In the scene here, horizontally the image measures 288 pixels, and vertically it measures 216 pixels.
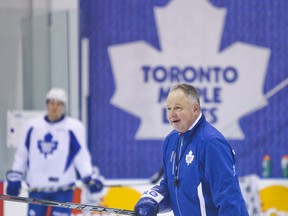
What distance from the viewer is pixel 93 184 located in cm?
822

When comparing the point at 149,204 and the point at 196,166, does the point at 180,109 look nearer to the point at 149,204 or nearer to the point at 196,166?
the point at 196,166

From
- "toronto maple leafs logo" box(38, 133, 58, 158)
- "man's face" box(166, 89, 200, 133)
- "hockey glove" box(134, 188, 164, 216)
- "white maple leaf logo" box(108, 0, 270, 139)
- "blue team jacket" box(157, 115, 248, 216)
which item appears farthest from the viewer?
"white maple leaf logo" box(108, 0, 270, 139)

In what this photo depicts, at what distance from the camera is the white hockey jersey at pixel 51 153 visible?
802cm

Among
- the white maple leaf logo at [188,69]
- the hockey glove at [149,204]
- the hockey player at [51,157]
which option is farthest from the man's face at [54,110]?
the hockey glove at [149,204]

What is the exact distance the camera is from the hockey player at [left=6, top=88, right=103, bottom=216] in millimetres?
8008

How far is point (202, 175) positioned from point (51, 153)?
328 cm

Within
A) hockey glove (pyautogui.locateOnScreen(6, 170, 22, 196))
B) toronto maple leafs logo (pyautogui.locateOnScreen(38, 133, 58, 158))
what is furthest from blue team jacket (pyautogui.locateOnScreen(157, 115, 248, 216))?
hockey glove (pyautogui.locateOnScreen(6, 170, 22, 196))

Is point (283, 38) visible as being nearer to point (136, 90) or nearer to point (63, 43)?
point (136, 90)

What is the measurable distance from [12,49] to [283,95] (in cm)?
287

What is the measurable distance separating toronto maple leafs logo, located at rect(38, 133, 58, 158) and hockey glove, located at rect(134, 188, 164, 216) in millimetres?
2808

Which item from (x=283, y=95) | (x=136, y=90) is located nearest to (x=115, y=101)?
(x=136, y=90)

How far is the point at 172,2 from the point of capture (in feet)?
33.3

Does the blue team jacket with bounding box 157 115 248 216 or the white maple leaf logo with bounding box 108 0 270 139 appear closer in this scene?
the blue team jacket with bounding box 157 115 248 216

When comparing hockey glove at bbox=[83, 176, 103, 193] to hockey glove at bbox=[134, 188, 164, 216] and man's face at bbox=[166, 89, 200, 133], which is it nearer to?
hockey glove at bbox=[134, 188, 164, 216]
